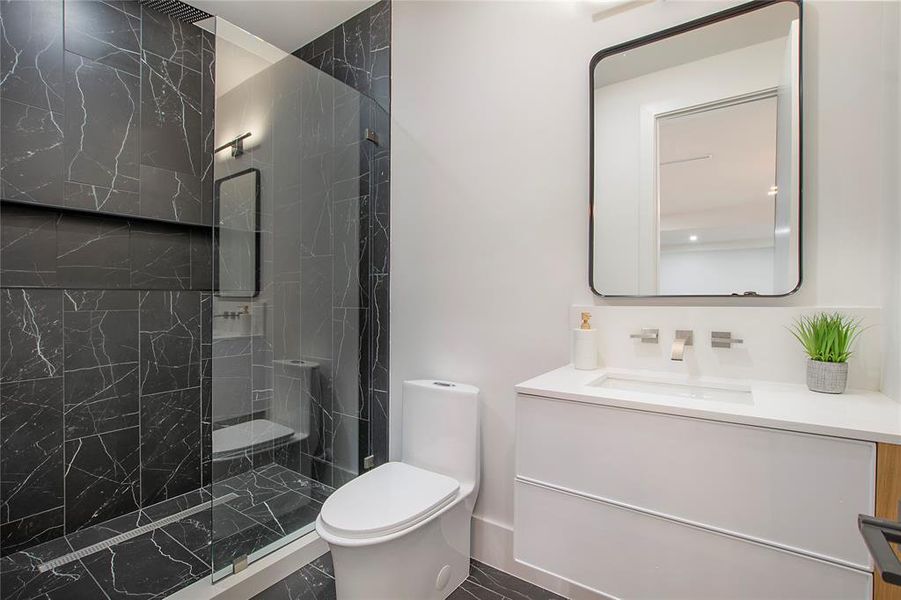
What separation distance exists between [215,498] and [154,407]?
1.02 m

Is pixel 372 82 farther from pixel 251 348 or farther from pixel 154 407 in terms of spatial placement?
pixel 154 407

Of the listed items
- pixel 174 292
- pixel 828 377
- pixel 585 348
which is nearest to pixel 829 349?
pixel 828 377

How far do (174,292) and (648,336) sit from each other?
2396 millimetres

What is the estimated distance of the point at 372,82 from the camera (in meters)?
2.30

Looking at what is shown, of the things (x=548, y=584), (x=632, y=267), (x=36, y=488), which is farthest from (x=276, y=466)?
(x=632, y=267)

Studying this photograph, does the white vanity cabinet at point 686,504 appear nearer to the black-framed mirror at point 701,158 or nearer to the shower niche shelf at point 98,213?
the black-framed mirror at point 701,158

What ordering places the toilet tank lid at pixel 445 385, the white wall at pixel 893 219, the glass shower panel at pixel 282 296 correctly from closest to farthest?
the white wall at pixel 893 219 → the glass shower panel at pixel 282 296 → the toilet tank lid at pixel 445 385

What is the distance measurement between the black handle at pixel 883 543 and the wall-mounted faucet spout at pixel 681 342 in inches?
29.8

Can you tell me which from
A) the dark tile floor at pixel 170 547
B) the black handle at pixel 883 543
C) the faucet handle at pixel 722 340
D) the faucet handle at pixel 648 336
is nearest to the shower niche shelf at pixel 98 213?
the dark tile floor at pixel 170 547

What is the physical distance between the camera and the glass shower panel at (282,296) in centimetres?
156

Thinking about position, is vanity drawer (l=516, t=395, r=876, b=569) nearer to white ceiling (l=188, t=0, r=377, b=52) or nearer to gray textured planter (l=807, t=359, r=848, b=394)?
gray textured planter (l=807, t=359, r=848, b=394)

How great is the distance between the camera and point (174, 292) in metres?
2.27

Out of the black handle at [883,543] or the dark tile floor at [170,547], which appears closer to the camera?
the black handle at [883,543]

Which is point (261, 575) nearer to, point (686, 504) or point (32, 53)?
point (686, 504)
